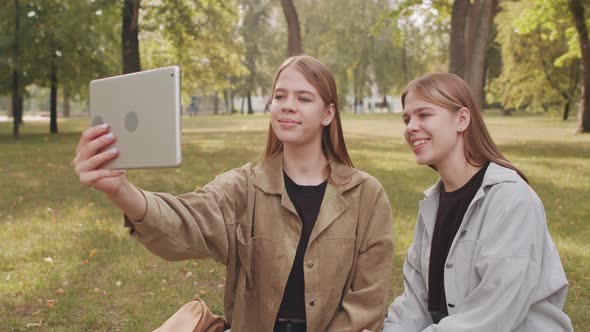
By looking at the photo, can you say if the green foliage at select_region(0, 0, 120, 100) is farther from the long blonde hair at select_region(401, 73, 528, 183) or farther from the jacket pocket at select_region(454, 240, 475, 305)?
the jacket pocket at select_region(454, 240, 475, 305)

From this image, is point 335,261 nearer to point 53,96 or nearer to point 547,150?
point 547,150

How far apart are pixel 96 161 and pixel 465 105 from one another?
177 centimetres

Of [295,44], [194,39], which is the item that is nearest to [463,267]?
[295,44]

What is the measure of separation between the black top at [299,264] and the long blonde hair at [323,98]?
27 centimetres

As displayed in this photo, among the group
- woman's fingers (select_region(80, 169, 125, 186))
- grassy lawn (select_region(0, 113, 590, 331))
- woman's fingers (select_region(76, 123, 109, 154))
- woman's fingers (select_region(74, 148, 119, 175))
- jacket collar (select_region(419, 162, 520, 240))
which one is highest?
woman's fingers (select_region(76, 123, 109, 154))

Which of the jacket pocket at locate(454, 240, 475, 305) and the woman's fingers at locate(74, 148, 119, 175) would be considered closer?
the woman's fingers at locate(74, 148, 119, 175)

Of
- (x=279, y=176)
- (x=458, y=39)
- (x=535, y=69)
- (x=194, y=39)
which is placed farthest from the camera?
(x=535, y=69)

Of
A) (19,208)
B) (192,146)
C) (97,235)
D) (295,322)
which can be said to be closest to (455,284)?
(295,322)

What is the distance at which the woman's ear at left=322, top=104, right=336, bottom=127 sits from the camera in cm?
303

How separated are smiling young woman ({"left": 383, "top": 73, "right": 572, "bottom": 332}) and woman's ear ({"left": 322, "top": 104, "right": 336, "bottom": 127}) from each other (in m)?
0.37

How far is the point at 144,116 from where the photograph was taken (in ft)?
6.72

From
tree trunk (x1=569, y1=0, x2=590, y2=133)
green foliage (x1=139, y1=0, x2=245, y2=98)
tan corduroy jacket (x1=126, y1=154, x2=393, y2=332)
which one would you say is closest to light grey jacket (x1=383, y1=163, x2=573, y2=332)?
A: tan corduroy jacket (x1=126, y1=154, x2=393, y2=332)

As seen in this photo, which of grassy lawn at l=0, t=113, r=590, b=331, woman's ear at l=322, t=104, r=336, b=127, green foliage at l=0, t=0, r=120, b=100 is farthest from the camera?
green foliage at l=0, t=0, r=120, b=100

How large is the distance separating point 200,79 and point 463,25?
68.7 ft
